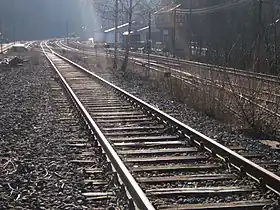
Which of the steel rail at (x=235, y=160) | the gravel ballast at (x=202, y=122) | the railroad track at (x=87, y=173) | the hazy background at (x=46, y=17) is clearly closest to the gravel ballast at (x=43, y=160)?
the railroad track at (x=87, y=173)

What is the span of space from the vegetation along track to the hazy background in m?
152

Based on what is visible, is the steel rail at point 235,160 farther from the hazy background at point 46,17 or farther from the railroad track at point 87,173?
the hazy background at point 46,17

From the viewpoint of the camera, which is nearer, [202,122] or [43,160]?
[43,160]

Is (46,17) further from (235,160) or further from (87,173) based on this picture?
(235,160)

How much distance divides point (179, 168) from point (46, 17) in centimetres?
18302

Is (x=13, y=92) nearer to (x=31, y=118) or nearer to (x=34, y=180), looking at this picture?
(x=31, y=118)

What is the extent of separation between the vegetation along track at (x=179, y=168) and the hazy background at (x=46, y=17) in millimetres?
152125

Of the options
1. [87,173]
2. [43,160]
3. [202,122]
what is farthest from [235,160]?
[202,122]

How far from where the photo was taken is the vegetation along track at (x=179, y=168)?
6.09 meters

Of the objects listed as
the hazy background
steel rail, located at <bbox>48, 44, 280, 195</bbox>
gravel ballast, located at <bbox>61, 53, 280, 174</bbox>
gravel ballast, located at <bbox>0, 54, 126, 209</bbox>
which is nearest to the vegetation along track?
steel rail, located at <bbox>48, 44, 280, 195</bbox>

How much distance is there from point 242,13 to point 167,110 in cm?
3464

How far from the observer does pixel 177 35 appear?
66.8 meters

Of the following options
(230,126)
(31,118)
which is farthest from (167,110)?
(31,118)

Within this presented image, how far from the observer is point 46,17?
608ft
